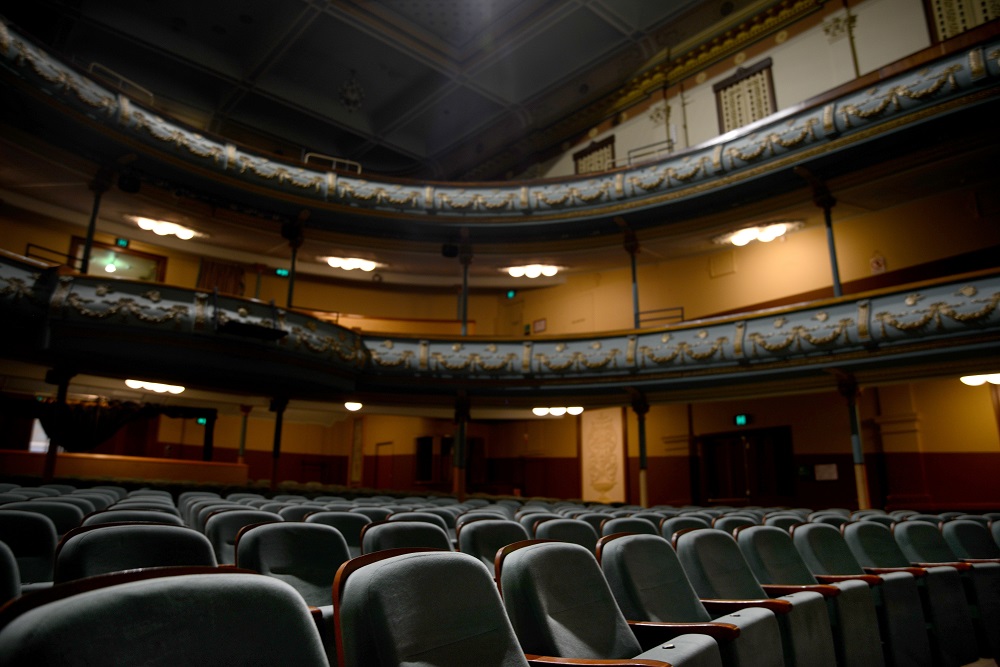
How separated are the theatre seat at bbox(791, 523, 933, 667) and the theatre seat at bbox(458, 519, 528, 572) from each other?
4.94 feet

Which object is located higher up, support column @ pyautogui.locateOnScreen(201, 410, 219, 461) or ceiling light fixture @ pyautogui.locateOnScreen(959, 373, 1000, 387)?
ceiling light fixture @ pyautogui.locateOnScreen(959, 373, 1000, 387)

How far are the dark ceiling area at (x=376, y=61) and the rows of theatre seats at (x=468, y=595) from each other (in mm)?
10583

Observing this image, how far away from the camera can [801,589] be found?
9.20 ft

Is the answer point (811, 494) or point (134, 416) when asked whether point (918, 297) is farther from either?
point (134, 416)

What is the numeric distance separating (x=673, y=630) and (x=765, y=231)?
10.2 m

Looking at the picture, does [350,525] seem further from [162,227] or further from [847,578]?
[162,227]

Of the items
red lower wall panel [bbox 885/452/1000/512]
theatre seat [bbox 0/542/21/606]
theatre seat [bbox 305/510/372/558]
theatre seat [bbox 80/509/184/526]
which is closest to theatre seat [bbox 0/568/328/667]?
theatre seat [bbox 0/542/21/606]

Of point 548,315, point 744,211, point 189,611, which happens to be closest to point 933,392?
point 744,211

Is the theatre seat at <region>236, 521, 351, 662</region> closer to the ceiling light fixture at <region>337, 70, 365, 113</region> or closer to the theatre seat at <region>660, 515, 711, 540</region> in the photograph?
the theatre seat at <region>660, 515, 711, 540</region>

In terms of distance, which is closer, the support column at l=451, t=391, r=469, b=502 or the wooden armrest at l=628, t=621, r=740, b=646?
the wooden armrest at l=628, t=621, r=740, b=646

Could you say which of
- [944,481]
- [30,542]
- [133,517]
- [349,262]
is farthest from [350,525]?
[349,262]

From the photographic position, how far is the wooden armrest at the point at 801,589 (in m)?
2.64

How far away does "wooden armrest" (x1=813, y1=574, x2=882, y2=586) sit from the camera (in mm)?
3010

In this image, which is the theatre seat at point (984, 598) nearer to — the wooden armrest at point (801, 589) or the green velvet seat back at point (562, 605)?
the wooden armrest at point (801, 589)
